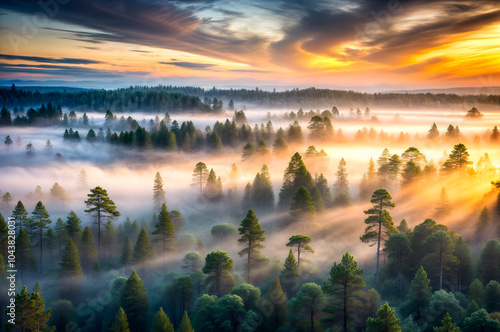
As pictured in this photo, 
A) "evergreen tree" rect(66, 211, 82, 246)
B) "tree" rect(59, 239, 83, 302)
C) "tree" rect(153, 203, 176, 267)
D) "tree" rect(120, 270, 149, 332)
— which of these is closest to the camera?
"tree" rect(120, 270, 149, 332)

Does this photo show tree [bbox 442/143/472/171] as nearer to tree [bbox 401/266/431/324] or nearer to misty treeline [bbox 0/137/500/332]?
misty treeline [bbox 0/137/500/332]

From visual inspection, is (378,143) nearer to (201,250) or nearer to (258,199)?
(258,199)

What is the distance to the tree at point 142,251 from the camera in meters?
52.2

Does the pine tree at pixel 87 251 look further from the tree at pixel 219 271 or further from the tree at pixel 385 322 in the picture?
the tree at pixel 385 322

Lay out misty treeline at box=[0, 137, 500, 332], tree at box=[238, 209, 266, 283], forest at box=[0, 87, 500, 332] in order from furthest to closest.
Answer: tree at box=[238, 209, 266, 283] → forest at box=[0, 87, 500, 332] → misty treeline at box=[0, 137, 500, 332]

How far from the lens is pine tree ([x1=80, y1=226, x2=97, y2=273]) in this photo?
56062 millimetres

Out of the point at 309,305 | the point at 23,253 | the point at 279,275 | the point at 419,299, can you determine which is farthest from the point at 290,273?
the point at 23,253

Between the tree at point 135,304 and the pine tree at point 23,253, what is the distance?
22924mm

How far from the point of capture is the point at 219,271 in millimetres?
41500

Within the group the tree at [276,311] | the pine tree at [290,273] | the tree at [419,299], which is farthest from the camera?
the pine tree at [290,273]

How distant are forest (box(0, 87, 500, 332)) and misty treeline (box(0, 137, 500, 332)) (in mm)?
200

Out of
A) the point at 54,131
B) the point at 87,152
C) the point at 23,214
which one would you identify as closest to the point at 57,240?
the point at 23,214

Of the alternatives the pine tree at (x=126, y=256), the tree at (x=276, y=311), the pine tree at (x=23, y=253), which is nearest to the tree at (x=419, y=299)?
the tree at (x=276, y=311)

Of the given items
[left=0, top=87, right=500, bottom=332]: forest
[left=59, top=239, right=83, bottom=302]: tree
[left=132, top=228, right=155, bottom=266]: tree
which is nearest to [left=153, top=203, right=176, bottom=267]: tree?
[left=0, top=87, right=500, bottom=332]: forest
